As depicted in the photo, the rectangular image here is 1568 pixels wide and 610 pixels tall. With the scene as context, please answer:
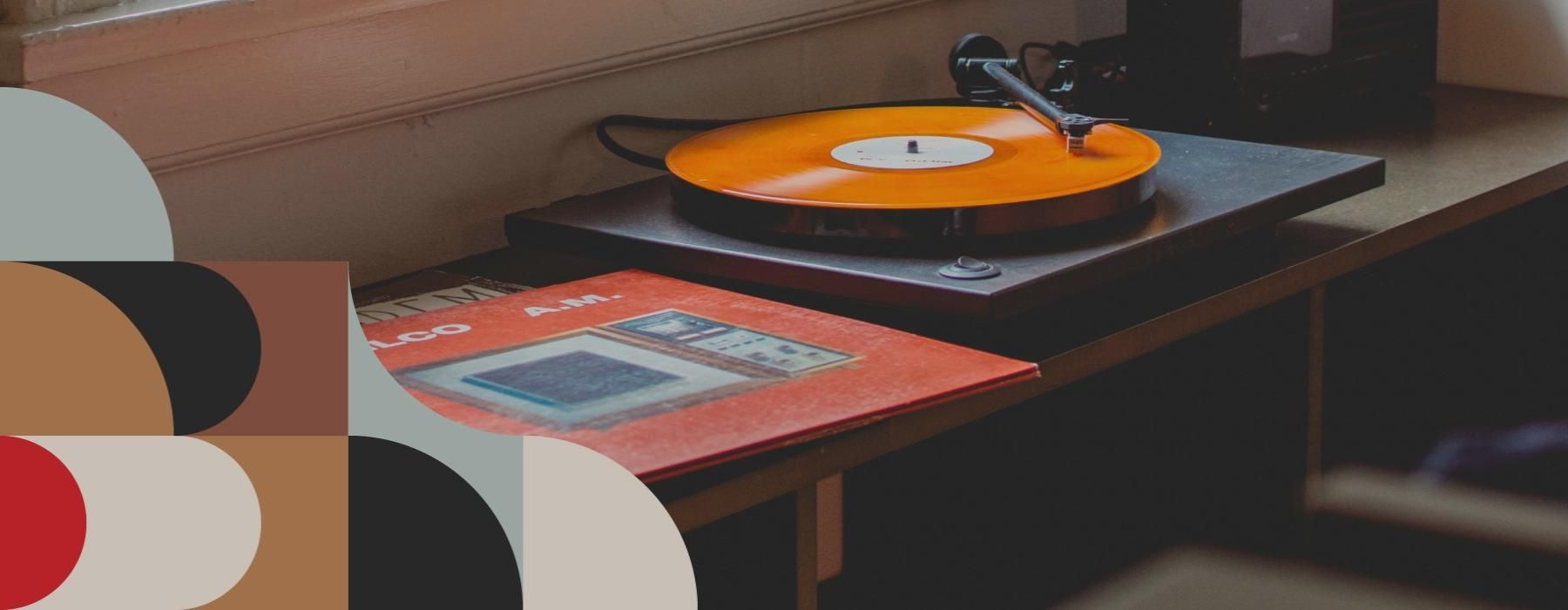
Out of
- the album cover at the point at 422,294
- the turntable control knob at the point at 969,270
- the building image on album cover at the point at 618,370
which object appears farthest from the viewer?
the album cover at the point at 422,294

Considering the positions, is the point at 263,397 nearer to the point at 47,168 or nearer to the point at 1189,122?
the point at 47,168

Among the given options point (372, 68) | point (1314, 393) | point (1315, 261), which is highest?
point (372, 68)

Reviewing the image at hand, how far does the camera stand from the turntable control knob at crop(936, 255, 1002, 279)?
90cm

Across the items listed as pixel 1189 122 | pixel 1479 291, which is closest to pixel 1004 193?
pixel 1189 122
